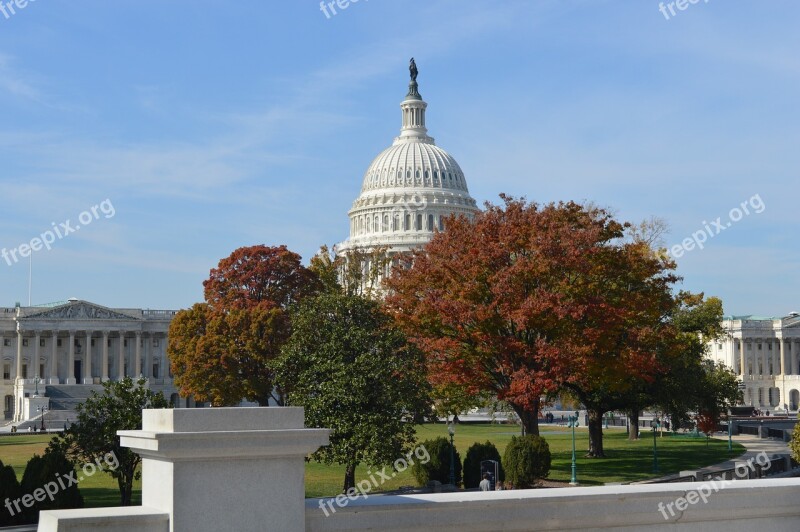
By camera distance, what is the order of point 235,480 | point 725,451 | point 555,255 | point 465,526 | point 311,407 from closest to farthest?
point 235,480, point 465,526, point 311,407, point 555,255, point 725,451

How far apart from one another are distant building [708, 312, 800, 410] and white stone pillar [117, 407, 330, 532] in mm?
168892

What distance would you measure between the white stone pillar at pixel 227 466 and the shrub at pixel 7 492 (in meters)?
17.8

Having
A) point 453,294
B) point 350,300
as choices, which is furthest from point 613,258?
point 350,300

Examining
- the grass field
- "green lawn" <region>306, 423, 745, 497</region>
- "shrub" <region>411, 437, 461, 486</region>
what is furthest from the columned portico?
"shrub" <region>411, 437, 461, 486</region>

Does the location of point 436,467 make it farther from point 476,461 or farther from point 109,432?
point 109,432

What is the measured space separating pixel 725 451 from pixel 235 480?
5266 centimetres

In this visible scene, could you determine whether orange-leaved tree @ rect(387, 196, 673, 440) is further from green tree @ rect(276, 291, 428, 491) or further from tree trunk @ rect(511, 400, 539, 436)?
green tree @ rect(276, 291, 428, 491)

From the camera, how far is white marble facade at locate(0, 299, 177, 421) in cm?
13575

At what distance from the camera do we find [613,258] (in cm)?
4209

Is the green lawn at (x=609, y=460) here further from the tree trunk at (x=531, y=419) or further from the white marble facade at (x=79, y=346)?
the white marble facade at (x=79, y=346)

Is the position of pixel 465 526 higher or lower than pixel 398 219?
lower

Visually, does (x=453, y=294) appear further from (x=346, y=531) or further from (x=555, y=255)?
(x=346, y=531)

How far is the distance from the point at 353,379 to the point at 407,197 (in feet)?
461
